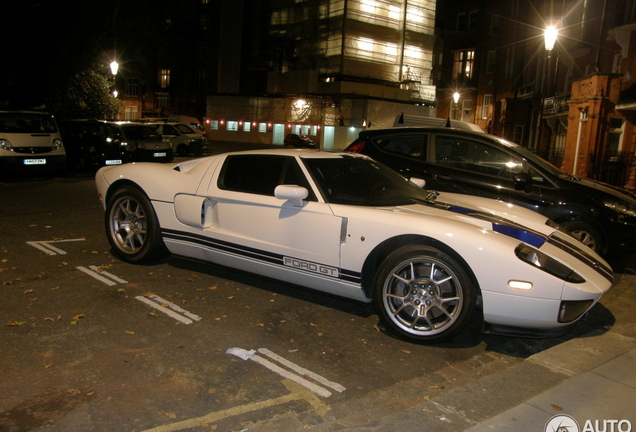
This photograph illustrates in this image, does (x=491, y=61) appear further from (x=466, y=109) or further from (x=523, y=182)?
(x=523, y=182)

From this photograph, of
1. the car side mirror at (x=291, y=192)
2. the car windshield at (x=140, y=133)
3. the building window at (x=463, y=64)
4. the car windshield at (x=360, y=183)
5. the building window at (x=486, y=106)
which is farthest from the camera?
the building window at (x=463, y=64)

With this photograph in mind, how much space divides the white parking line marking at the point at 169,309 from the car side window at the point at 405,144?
172 inches

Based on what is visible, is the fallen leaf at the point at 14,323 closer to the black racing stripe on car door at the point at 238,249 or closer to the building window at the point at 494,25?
the black racing stripe on car door at the point at 238,249

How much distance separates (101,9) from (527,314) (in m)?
23.3

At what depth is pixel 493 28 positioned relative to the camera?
38188mm

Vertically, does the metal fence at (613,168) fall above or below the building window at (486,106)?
below

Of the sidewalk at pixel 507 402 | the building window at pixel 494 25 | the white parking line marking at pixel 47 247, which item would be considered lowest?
the white parking line marking at pixel 47 247

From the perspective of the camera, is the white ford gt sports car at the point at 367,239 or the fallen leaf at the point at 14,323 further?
the fallen leaf at the point at 14,323

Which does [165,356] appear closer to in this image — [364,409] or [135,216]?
[364,409]

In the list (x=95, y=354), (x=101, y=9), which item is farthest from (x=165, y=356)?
(x=101, y=9)

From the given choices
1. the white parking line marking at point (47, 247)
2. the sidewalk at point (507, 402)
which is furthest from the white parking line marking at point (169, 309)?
the white parking line marking at point (47, 247)

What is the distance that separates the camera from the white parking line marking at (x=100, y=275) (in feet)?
18.1

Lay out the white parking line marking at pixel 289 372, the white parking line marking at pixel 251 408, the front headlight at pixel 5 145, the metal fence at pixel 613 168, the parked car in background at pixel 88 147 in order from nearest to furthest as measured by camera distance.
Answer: the white parking line marking at pixel 251 408
the white parking line marking at pixel 289 372
the front headlight at pixel 5 145
the parked car in background at pixel 88 147
the metal fence at pixel 613 168

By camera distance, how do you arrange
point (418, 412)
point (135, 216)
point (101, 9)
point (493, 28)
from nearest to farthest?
1. point (418, 412)
2. point (135, 216)
3. point (101, 9)
4. point (493, 28)
